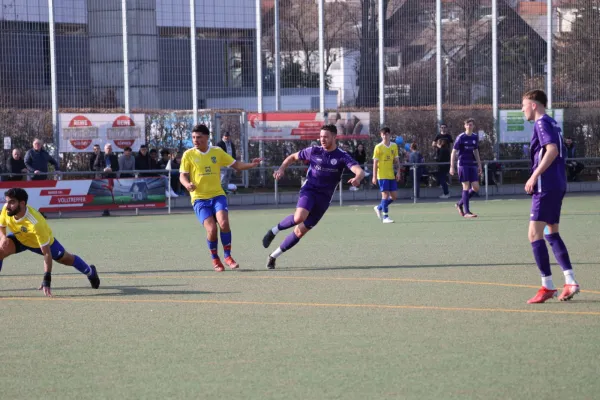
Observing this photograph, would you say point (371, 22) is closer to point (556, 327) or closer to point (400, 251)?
point (400, 251)

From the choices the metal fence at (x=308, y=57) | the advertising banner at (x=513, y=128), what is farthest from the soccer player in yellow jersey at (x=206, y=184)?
the advertising banner at (x=513, y=128)

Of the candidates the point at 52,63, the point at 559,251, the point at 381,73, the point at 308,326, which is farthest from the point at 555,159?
the point at 381,73

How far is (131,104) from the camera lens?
29.0m

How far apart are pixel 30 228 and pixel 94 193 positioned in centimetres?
1474

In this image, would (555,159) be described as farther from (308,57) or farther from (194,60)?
(308,57)

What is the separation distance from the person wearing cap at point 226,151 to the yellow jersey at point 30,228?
15398mm

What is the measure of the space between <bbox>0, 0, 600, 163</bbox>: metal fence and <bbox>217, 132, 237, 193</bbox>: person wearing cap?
2147 mm

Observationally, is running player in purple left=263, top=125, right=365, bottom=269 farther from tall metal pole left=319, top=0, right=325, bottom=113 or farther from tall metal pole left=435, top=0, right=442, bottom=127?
tall metal pole left=435, top=0, right=442, bottom=127

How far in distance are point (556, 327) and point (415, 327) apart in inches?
41.8

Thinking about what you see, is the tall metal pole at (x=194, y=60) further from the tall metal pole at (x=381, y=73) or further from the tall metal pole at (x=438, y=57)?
the tall metal pole at (x=438, y=57)

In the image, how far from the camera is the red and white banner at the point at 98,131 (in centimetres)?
2772

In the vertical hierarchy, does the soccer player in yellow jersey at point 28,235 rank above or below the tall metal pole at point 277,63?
below

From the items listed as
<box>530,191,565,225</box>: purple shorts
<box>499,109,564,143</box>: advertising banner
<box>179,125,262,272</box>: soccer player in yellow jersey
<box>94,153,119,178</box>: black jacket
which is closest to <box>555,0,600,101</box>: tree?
<box>499,109,564,143</box>: advertising banner

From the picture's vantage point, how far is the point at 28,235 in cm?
1071
